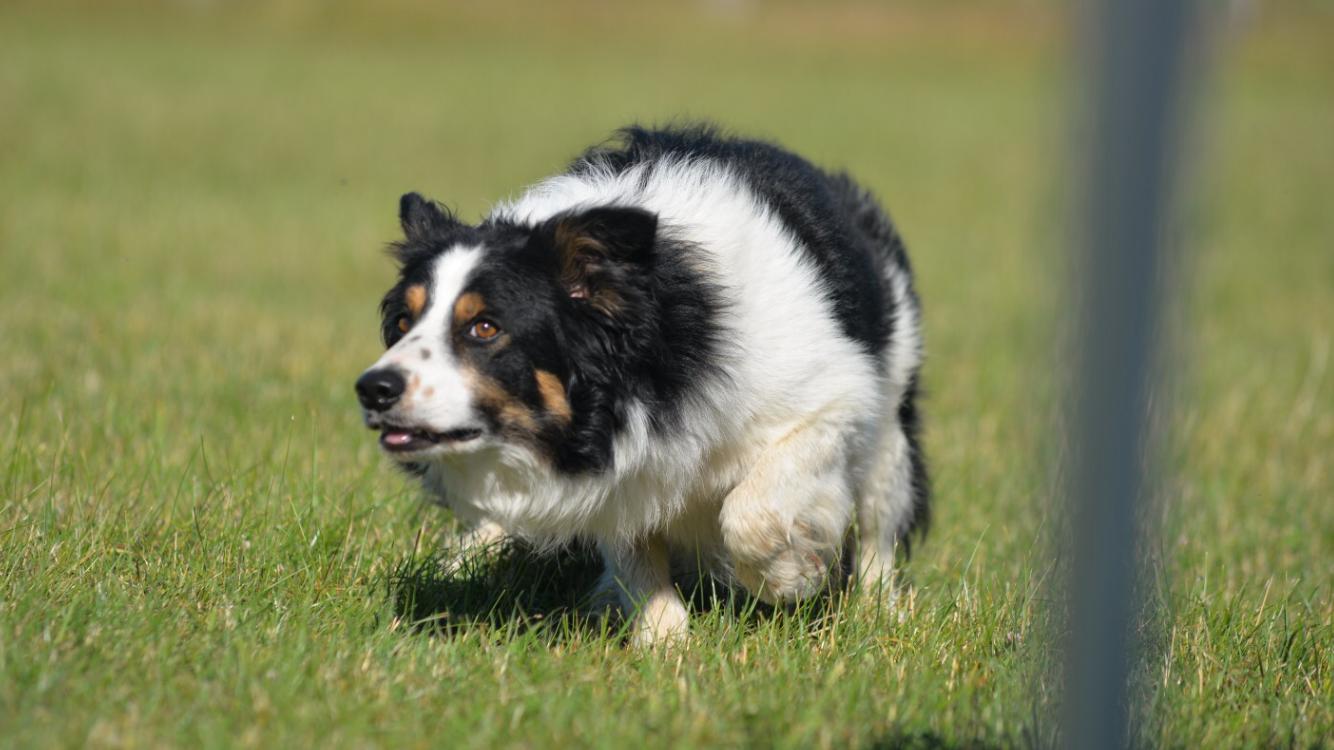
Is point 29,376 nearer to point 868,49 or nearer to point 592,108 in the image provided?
point 592,108

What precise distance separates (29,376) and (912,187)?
11.1 metres

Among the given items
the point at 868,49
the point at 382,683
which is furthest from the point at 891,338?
the point at 868,49

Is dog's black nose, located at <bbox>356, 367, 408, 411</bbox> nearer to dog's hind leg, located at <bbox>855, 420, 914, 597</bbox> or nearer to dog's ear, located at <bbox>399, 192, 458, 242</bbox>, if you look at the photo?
dog's ear, located at <bbox>399, 192, 458, 242</bbox>

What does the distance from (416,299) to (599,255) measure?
490mm

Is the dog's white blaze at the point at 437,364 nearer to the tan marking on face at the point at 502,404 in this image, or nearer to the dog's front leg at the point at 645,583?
the tan marking on face at the point at 502,404

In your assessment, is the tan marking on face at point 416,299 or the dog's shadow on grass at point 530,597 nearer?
the tan marking on face at point 416,299

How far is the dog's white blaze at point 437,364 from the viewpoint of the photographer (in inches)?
125

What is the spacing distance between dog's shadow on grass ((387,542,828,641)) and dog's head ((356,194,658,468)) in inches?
22.9

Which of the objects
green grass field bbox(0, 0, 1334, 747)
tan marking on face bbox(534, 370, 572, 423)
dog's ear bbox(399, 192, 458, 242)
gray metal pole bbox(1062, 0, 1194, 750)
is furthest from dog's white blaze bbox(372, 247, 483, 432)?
gray metal pole bbox(1062, 0, 1194, 750)

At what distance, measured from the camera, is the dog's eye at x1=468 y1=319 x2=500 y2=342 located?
332cm

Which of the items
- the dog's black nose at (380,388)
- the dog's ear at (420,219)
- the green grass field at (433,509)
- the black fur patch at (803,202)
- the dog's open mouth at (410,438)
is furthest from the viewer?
the black fur patch at (803,202)

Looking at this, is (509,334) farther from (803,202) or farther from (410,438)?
(803,202)

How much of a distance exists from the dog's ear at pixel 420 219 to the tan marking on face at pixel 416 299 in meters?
0.29

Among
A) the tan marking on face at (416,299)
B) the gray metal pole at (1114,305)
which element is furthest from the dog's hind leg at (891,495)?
the gray metal pole at (1114,305)
